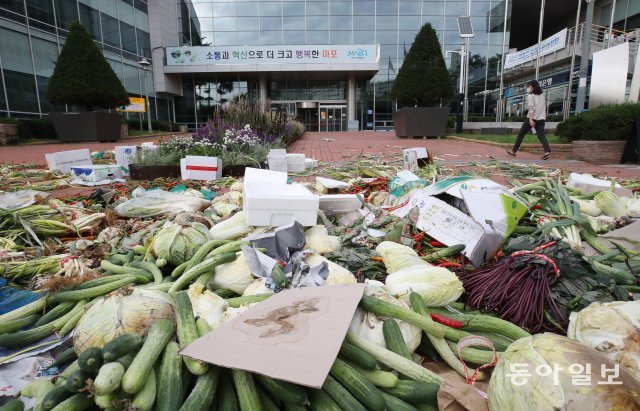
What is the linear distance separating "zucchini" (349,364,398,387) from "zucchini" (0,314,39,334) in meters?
1.54

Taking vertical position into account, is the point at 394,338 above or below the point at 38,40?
below

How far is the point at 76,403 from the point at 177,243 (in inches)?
48.5

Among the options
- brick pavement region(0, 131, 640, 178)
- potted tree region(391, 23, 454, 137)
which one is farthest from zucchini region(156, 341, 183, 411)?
potted tree region(391, 23, 454, 137)

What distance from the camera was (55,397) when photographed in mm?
1160

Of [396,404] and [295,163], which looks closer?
[396,404]

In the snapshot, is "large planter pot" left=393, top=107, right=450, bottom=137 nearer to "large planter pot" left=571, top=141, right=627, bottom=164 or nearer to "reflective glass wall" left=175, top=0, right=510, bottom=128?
"large planter pot" left=571, top=141, right=627, bottom=164

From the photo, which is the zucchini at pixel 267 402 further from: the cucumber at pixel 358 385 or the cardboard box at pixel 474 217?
the cardboard box at pixel 474 217

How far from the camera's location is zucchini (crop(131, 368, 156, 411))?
1140 millimetres

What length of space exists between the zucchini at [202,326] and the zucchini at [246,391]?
0.30 meters

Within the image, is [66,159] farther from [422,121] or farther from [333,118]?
[333,118]

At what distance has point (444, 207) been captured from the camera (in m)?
2.76

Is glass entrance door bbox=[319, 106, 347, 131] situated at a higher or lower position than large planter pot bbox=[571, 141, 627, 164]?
higher

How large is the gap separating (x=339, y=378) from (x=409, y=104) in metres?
18.0

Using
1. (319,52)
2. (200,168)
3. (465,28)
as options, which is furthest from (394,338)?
(319,52)
